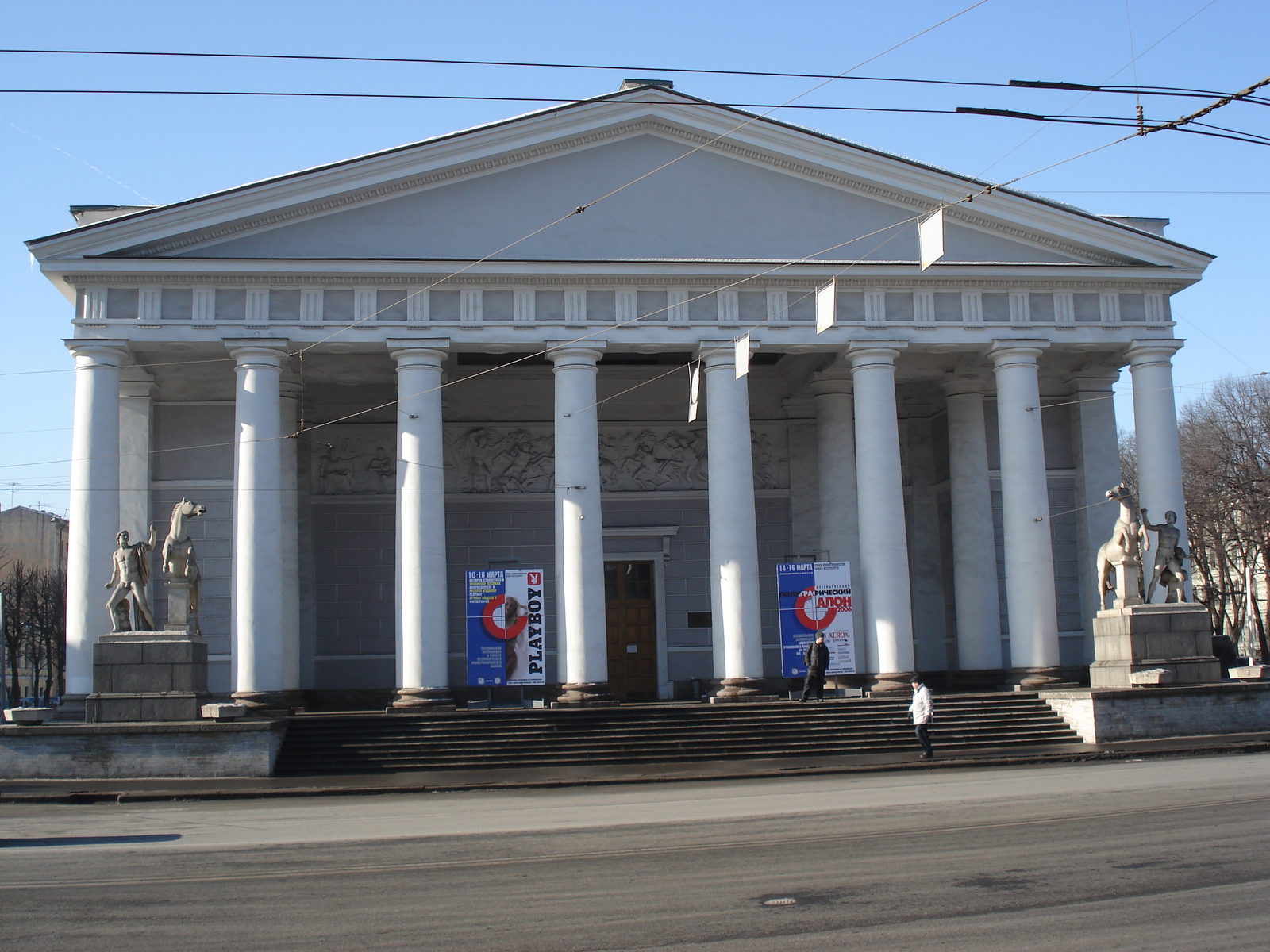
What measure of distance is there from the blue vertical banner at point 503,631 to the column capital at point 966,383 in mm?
12232

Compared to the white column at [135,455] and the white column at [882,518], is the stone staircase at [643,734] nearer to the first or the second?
the white column at [882,518]

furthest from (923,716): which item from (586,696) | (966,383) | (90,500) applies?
(90,500)

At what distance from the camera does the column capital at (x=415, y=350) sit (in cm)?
2592

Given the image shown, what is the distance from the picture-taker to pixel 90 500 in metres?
24.5

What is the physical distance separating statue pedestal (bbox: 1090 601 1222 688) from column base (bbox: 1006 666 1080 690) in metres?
2.31

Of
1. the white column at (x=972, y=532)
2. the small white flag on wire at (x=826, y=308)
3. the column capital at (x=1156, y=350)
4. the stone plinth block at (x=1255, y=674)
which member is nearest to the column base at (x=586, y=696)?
the small white flag on wire at (x=826, y=308)

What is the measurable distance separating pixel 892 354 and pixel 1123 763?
10.8m

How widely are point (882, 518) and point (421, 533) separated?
9.71m

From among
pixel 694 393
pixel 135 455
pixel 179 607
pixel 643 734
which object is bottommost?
pixel 643 734

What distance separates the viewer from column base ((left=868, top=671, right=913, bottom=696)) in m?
25.8

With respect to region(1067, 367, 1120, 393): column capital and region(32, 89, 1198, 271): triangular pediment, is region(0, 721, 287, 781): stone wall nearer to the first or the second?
region(32, 89, 1198, 271): triangular pediment

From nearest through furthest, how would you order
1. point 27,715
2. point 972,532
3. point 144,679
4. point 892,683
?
1. point 144,679
2. point 27,715
3. point 892,683
4. point 972,532

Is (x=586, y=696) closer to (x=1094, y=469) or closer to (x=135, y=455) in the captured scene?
(x=135, y=455)

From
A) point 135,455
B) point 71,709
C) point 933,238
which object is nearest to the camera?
point 933,238
